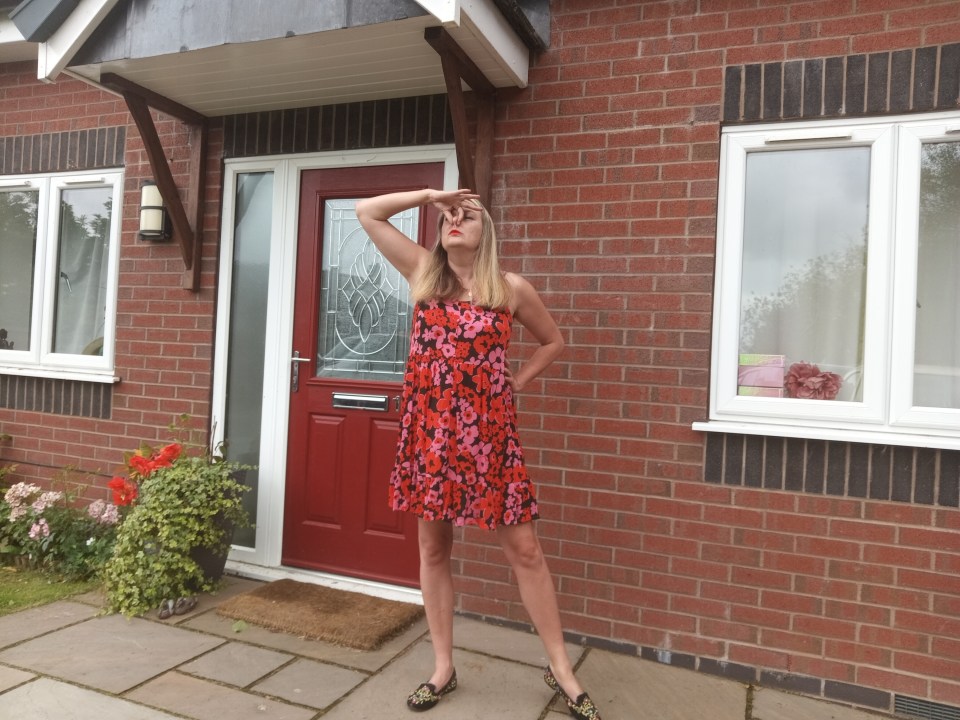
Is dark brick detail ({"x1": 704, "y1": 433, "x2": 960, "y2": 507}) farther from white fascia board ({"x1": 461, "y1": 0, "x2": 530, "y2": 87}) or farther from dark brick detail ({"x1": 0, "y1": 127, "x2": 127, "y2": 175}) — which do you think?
dark brick detail ({"x1": 0, "y1": 127, "x2": 127, "y2": 175})

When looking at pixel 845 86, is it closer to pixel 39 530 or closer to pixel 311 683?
pixel 311 683

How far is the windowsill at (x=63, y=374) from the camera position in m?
4.36

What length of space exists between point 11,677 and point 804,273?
3.58m

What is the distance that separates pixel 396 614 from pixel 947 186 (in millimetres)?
3009

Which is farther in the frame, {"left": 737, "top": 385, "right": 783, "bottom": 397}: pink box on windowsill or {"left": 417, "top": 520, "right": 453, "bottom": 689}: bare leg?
{"left": 737, "top": 385, "right": 783, "bottom": 397}: pink box on windowsill

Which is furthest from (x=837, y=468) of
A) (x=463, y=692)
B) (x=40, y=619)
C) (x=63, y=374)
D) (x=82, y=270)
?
(x=82, y=270)

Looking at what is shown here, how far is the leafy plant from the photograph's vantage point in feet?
11.2

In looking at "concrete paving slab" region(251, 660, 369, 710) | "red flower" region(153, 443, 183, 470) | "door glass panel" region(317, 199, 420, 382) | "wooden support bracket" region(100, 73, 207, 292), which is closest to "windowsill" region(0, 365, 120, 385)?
"wooden support bracket" region(100, 73, 207, 292)

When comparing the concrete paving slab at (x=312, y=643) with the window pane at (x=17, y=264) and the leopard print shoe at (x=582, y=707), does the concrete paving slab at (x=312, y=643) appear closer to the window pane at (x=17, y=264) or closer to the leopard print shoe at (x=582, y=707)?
the leopard print shoe at (x=582, y=707)

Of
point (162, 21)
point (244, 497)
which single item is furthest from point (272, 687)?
point (162, 21)

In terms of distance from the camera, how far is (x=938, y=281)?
2896 mm

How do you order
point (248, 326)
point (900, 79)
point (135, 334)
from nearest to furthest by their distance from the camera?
point (900, 79), point (248, 326), point (135, 334)

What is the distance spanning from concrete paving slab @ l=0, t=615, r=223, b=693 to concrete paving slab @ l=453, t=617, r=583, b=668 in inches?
42.3

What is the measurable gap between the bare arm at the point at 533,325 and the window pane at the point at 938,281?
148 centimetres
